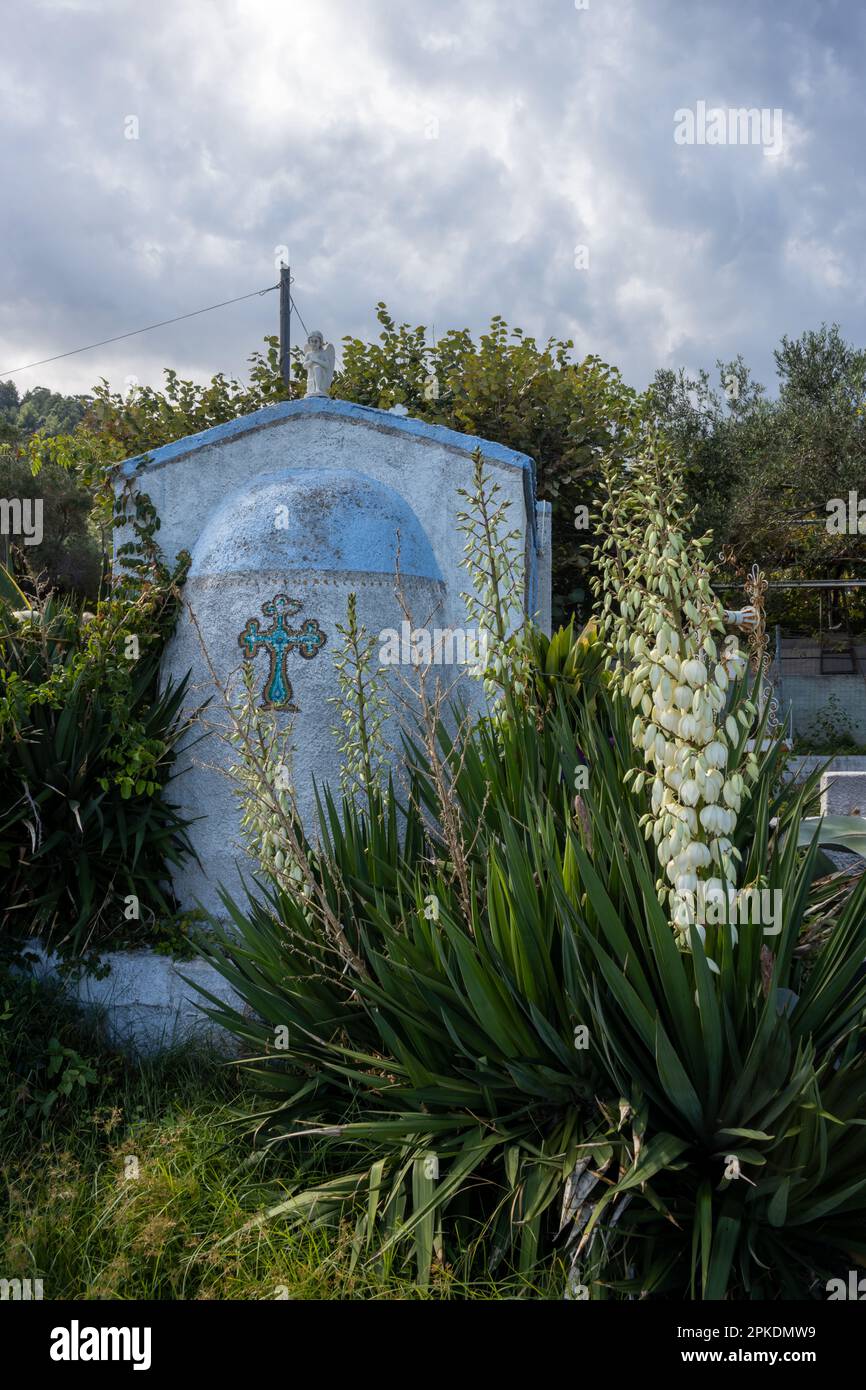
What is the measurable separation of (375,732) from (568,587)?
922cm

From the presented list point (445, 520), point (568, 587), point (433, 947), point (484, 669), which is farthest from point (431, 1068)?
point (568, 587)

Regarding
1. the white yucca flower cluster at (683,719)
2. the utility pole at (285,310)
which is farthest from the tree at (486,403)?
the white yucca flower cluster at (683,719)

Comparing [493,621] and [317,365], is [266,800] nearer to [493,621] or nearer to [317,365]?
[493,621]

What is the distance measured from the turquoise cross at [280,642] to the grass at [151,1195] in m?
1.78

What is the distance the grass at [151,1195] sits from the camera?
2.75 meters

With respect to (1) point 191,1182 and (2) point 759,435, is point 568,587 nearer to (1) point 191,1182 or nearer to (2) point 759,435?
(2) point 759,435

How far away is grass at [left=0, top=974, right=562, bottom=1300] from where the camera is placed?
9.03 ft

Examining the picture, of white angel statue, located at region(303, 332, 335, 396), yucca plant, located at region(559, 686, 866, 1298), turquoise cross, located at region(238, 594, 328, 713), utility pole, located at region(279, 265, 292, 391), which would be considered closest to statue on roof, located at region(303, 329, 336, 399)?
white angel statue, located at region(303, 332, 335, 396)

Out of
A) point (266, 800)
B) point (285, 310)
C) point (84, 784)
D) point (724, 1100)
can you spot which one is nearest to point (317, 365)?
point (84, 784)

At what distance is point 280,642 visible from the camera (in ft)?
16.9

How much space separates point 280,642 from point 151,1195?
107 inches

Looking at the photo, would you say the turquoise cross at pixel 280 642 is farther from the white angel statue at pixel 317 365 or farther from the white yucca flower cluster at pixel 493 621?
the white angel statue at pixel 317 365

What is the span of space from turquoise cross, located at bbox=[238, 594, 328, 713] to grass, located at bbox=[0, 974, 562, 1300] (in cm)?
178

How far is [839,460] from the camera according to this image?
1733 centimetres
